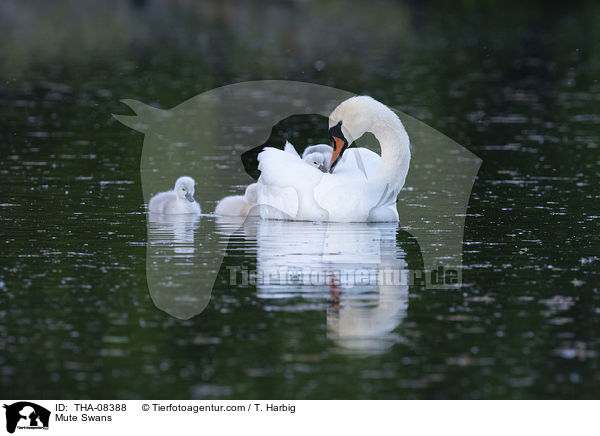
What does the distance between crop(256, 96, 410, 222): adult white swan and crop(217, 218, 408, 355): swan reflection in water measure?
0.50ft

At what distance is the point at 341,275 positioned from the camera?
10.5 metres

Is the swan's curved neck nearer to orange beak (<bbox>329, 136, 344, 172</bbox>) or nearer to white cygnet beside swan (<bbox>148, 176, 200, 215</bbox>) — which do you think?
orange beak (<bbox>329, 136, 344, 172</bbox>)

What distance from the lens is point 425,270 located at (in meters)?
10.7

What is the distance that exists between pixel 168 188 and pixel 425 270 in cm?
521

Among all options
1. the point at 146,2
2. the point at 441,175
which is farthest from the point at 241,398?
the point at 146,2

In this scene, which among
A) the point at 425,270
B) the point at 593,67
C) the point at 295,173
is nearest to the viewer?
the point at 425,270

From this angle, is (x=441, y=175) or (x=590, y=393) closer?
(x=590, y=393)

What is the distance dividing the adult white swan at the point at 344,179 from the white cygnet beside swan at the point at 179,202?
77 centimetres

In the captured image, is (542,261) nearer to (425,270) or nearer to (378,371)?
(425,270)

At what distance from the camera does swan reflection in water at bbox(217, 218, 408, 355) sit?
8875 mm

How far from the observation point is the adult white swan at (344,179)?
502 inches

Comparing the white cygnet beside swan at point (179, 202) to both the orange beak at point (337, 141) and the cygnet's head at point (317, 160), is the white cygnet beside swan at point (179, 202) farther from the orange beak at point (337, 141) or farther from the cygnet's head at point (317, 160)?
the orange beak at point (337, 141)
